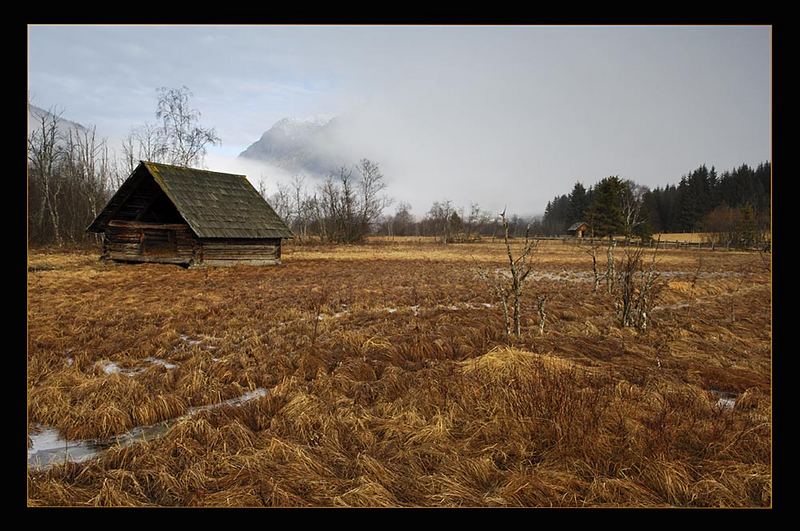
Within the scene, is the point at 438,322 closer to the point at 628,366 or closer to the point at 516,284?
the point at 516,284

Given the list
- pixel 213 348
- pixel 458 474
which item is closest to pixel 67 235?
pixel 213 348

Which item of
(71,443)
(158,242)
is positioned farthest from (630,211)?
(158,242)

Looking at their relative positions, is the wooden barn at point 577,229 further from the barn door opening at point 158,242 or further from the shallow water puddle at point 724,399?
the shallow water puddle at point 724,399

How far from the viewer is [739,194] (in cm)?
5853

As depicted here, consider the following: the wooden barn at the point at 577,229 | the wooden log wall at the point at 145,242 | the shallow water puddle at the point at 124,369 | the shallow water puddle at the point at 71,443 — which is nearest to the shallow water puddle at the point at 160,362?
the shallow water puddle at the point at 124,369

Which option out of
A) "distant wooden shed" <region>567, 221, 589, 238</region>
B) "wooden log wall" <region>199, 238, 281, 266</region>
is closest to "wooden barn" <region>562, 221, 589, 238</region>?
"distant wooden shed" <region>567, 221, 589, 238</region>

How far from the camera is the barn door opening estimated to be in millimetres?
20422

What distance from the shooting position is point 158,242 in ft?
68.0

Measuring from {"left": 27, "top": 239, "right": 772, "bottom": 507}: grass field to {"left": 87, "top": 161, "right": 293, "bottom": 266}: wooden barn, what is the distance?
10.9 metres

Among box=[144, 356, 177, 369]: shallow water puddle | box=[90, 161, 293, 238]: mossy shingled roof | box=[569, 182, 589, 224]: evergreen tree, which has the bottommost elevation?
box=[144, 356, 177, 369]: shallow water puddle

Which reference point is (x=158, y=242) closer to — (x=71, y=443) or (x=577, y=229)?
(x=71, y=443)

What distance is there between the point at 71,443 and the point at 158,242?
19.5 m

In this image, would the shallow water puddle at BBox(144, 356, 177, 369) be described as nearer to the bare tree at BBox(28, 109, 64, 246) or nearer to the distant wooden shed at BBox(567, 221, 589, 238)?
the bare tree at BBox(28, 109, 64, 246)

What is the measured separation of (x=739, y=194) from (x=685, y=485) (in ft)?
244
